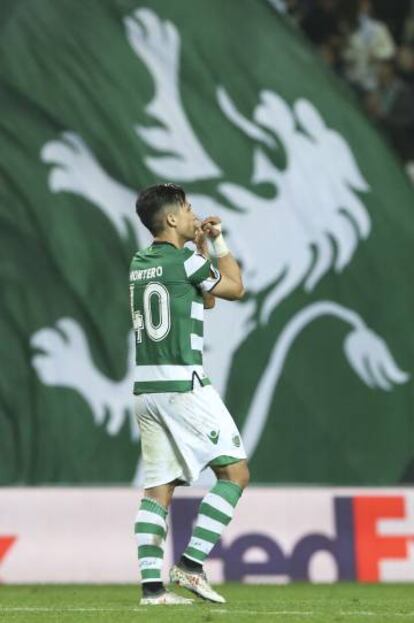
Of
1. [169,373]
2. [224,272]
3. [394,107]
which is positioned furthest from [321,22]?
[169,373]

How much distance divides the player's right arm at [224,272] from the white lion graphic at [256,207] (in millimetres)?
5526

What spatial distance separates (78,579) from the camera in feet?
35.3

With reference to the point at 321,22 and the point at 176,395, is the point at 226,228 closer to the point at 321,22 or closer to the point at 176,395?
the point at 321,22

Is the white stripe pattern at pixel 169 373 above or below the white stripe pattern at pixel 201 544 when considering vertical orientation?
above

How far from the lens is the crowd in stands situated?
48.7ft

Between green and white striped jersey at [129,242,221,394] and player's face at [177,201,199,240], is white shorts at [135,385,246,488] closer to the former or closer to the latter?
green and white striped jersey at [129,242,221,394]

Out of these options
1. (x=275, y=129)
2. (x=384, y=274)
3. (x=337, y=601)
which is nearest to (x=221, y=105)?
(x=275, y=129)

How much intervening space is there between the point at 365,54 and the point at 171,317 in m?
8.37

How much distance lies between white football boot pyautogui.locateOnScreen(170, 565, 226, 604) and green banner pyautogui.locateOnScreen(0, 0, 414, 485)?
18.1 feet

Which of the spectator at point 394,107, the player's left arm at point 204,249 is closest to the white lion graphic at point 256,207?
the spectator at point 394,107

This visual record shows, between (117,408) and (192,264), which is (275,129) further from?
(192,264)

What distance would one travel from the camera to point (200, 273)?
23.8 feet

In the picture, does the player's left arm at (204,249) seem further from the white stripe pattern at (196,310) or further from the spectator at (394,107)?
the spectator at (394,107)

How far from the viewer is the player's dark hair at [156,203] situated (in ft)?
24.1
